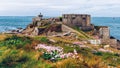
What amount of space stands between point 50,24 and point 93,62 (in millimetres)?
55841

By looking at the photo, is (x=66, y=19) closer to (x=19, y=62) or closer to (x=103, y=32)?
(x=103, y=32)

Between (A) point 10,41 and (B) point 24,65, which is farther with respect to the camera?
(A) point 10,41

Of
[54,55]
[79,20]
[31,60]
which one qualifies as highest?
[54,55]

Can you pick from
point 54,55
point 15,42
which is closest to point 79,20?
point 15,42

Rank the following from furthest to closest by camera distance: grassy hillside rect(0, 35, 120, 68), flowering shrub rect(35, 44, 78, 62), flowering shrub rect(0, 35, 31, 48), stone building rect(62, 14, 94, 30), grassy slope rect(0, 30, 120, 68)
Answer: stone building rect(62, 14, 94, 30) < flowering shrub rect(0, 35, 31, 48) < flowering shrub rect(35, 44, 78, 62) < grassy hillside rect(0, 35, 120, 68) < grassy slope rect(0, 30, 120, 68)

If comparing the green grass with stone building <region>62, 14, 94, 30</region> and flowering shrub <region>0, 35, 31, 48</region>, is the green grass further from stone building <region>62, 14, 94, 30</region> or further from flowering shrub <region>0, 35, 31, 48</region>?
stone building <region>62, 14, 94, 30</region>

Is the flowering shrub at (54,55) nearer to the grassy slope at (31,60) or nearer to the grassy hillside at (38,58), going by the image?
the grassy hillside at (38,58)

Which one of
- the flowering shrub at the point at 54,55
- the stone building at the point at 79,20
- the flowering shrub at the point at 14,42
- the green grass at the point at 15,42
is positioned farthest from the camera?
the stone building at the point at 79,20

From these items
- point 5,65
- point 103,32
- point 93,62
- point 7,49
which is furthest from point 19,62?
point 103,32

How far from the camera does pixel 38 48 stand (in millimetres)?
20828

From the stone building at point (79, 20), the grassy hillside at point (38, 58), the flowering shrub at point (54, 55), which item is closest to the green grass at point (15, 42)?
the grassy hillside at point (38, 58)

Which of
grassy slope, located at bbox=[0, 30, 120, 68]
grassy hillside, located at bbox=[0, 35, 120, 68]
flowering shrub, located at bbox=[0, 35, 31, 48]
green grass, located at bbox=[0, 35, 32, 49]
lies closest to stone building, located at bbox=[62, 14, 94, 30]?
flowering shrub, located at bbox=[0, 35, 31, 48]

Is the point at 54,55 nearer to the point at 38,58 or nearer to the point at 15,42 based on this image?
the point at 38,58

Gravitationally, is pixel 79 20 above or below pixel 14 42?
below
